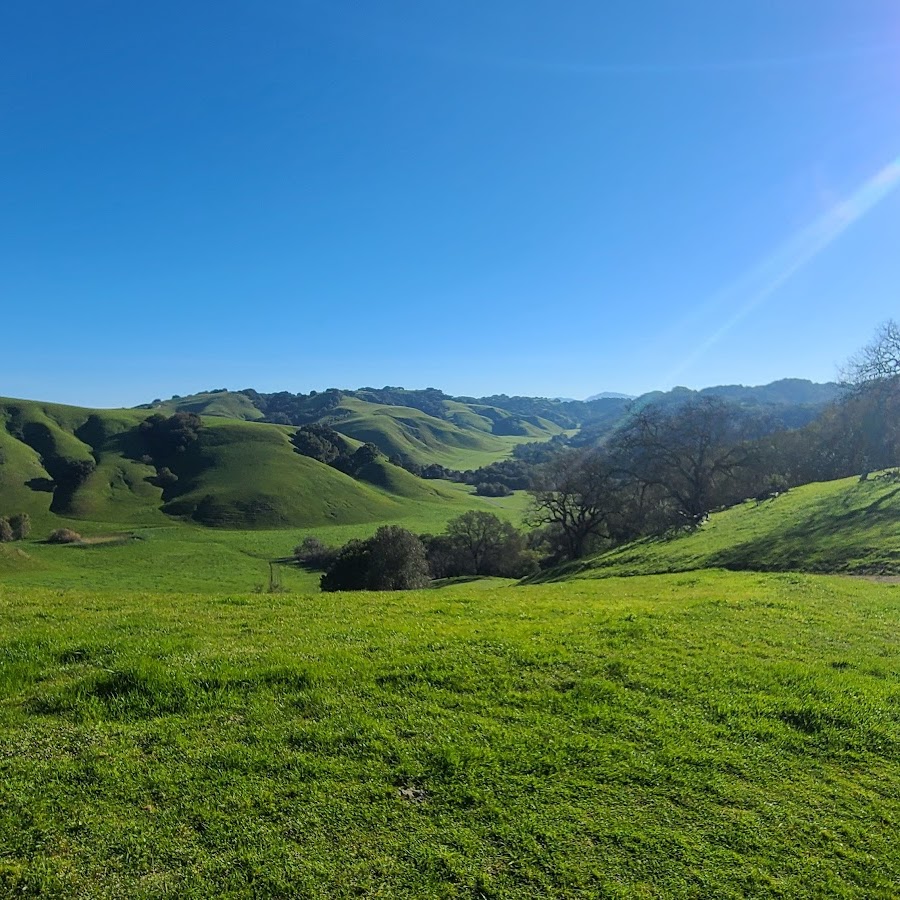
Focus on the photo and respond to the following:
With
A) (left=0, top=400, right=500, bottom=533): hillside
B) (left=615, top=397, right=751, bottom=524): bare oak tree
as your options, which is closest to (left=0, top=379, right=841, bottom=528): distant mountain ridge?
(left=0, top=400, right=500, bottom=533): hillside

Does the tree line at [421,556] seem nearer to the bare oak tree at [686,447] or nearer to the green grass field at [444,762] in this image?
the bare oak tree at [686,447]

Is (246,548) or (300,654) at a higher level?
(300,654)

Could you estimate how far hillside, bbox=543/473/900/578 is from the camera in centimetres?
2742

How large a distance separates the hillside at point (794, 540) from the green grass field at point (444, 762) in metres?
16.7

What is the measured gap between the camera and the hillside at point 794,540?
90.0 feet

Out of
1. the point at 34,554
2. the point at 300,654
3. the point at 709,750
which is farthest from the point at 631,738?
the point at 34,554

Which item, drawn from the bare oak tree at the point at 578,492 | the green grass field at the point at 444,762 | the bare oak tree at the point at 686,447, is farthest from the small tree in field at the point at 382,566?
the green grass field at the point at 444,762

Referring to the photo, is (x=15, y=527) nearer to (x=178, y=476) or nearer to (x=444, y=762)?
(x=178, y=476)

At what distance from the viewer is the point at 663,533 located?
1823 inches

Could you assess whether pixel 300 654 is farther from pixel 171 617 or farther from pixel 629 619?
pixel 629 619

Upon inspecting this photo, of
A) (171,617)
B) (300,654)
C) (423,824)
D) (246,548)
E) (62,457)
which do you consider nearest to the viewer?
(423,824)

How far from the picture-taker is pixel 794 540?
1272 inches

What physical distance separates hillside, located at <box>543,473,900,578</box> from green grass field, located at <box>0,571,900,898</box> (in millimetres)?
16695

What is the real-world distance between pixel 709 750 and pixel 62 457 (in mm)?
177948
